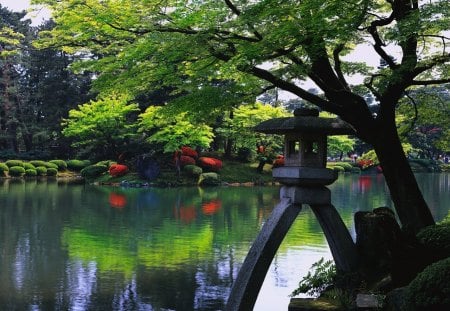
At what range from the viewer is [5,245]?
10648 mm

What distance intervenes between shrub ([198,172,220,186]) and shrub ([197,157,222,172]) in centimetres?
135

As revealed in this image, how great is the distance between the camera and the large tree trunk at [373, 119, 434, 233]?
6.77 meters

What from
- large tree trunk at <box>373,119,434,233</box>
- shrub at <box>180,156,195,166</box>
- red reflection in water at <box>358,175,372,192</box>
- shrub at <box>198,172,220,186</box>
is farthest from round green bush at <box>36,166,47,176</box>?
large tree trunk at <box>373,119,434,233</box>

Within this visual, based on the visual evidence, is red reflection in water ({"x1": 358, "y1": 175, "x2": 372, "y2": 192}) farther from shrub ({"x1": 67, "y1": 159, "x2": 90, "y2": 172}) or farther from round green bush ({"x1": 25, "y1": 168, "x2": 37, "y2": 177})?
round green bush ({"x1": 25, "y1": 168, "x2": 37, "y2": 177})

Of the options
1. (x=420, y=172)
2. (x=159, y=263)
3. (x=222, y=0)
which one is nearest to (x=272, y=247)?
(x=222, y=0)

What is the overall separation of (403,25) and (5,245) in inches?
352

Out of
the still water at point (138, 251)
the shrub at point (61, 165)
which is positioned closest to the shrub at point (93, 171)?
the shrub at point (61, 165)

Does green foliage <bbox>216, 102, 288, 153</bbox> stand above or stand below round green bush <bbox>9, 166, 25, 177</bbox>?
above

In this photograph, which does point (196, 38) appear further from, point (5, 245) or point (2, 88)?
point (2, 88)

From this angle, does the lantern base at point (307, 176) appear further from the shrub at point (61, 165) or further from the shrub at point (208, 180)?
the shrub at point (61, 165)

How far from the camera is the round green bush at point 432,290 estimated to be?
406 cm

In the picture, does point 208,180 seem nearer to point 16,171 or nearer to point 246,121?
point 246,121

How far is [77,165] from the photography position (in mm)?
33188

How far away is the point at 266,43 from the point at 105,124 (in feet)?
83.1
